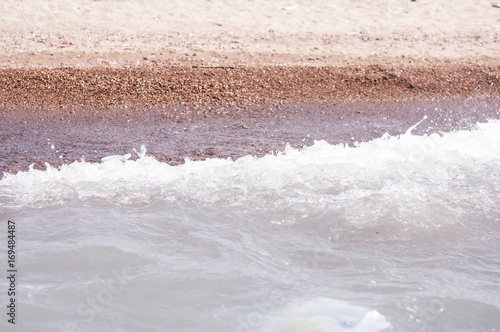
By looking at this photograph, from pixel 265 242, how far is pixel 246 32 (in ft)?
19.1

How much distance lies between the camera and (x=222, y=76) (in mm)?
6898

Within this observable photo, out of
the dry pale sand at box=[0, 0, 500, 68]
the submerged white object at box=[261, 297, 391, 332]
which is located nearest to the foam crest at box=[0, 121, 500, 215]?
the submerged white object at box=[261, 297, 391, 332]

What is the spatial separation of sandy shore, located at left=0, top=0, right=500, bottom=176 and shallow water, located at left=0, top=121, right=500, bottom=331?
640 millimetres

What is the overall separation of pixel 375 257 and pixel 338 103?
3.48 m

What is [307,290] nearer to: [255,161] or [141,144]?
[255,161]

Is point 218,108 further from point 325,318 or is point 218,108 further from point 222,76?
point 325,318

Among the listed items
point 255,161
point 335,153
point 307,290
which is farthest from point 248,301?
point 335,153

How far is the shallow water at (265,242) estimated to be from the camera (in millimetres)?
2932

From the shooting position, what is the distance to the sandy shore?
571cm

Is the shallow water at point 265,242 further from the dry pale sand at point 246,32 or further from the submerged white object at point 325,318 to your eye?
the dry pale sand at point 246,32

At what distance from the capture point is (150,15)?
9430 mm

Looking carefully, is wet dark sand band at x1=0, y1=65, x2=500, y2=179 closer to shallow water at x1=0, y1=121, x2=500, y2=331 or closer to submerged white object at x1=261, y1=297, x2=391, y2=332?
shallow water at x1=0, y1=121, x2=500, y2=331

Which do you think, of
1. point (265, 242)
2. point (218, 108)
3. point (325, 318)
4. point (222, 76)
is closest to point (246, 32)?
point (222, 76)

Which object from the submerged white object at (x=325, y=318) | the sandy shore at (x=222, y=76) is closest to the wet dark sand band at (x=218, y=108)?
the sandy shore at (x=222, y=76)
